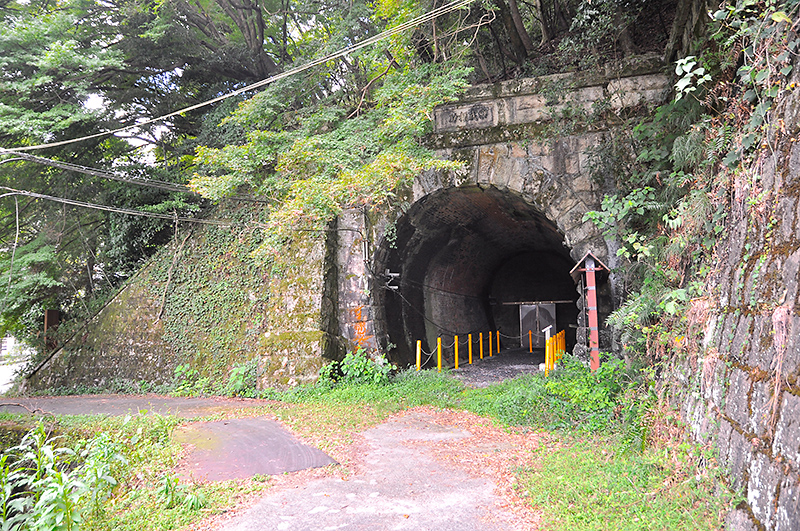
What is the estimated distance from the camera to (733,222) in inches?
151

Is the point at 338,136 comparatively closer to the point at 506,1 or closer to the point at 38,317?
the point at 506,1

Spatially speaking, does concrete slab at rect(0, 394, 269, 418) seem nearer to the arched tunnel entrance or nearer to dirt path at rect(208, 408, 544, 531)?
the arched tunnel entrance

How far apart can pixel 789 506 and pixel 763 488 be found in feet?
0.91

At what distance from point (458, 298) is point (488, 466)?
31.7 ft

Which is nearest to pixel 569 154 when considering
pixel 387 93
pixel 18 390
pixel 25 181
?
pixel 387 93

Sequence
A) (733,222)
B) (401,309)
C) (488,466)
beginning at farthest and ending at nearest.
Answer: (401,309) → (488,466) → (733,222)

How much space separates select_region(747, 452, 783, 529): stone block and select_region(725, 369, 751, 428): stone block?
326 mm

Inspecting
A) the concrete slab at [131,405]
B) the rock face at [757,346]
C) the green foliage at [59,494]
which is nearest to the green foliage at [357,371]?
the concrete slab at [131,405]

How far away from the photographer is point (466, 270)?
1424 centimetres

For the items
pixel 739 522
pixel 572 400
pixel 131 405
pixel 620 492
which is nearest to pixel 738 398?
pixel 739 522

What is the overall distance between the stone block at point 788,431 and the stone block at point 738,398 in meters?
0.39

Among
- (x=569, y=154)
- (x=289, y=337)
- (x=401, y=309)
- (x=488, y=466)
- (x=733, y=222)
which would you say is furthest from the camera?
(x=401, y=309)

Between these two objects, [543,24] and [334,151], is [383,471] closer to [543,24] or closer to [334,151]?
[334,151]

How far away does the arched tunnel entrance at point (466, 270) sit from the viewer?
10172 mm
